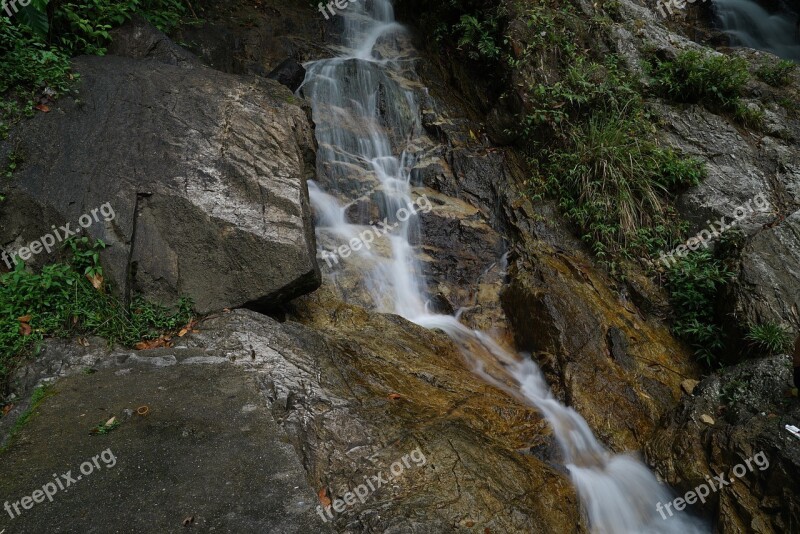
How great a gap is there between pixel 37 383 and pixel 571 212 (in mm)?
6571

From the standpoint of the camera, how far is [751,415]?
14.3 feet

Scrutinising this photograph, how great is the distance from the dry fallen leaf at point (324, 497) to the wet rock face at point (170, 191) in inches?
81.4

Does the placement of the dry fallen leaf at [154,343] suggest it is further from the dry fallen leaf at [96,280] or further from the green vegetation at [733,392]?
the green vegetation at [733,392]

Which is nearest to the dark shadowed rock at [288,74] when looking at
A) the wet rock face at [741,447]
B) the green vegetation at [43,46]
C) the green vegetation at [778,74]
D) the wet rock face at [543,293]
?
the wet rock face at [543,293]

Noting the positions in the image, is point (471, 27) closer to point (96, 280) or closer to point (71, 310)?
point (96, 280)

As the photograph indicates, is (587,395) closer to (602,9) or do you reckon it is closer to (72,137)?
(72,137)

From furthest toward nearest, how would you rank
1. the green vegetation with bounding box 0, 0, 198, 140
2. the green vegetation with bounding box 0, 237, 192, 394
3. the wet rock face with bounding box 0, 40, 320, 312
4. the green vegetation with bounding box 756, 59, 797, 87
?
the green vegetation with bounding box 756, 59, 797, 87 < the green vegetation with bounding box 0, 0, 198, 140 < the wet rock face with bounding box 0, 40, 320, 312 < the green vegetation with bounding box 0, 237, 192, 394

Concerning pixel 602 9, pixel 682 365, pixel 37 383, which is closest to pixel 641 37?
pixel 602 9

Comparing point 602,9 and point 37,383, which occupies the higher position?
point 602,9

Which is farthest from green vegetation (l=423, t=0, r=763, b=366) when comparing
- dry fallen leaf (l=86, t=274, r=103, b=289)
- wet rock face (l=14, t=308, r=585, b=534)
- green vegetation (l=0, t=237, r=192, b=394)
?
dry fallen leaf (l=86, t=274, r=103, b=289)

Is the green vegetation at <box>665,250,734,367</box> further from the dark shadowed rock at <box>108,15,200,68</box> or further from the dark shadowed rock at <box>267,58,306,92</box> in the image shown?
the dark shadowed rock at <box>108,15,200,68</box>

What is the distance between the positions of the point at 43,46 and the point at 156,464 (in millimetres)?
4637

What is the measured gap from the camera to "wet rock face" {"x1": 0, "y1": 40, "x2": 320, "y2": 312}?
4.25 metres

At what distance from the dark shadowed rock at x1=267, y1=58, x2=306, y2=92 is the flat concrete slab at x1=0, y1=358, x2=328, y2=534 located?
5.88m
